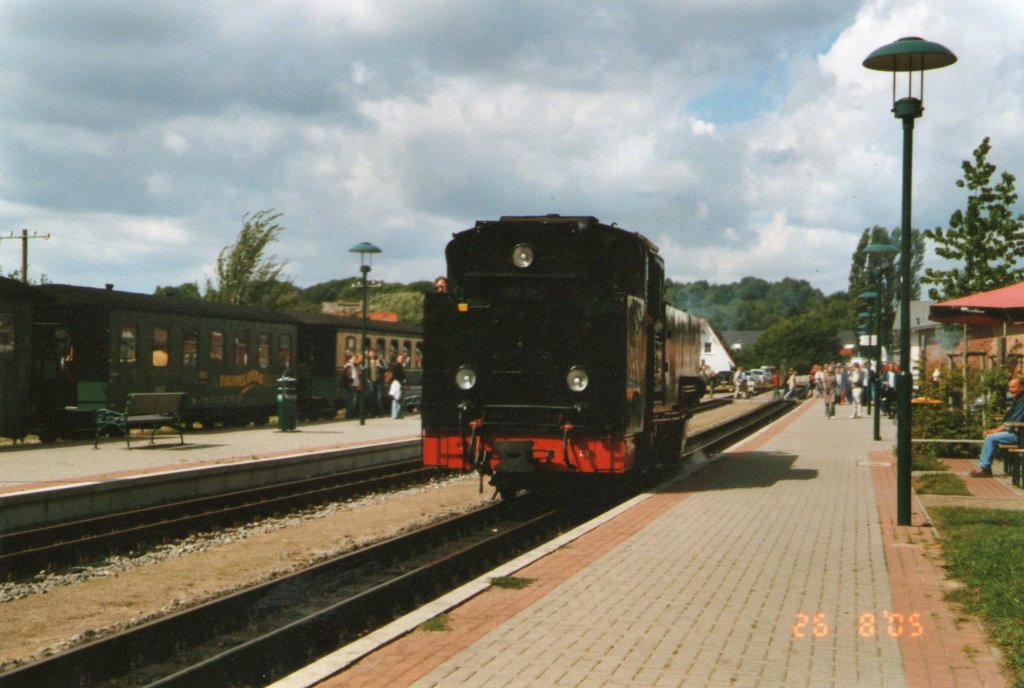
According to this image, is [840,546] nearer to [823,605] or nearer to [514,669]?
[823,605]

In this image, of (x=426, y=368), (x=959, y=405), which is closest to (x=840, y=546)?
(x=426, y=368)

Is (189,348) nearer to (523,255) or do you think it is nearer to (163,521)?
(163,521)

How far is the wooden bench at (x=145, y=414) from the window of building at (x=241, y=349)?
616 cm

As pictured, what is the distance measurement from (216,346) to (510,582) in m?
19.3

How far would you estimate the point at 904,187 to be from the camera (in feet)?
35.8

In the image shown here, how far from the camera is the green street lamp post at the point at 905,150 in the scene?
10.3 m

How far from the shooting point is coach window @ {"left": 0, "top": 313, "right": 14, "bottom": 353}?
19594mm

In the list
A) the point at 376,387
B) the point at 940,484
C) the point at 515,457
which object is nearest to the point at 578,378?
the point at 515,457

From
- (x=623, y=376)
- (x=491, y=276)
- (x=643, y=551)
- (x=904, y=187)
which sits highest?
(x=904, y=187)

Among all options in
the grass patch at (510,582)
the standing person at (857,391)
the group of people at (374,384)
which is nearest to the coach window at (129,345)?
the group of people at (374,384)

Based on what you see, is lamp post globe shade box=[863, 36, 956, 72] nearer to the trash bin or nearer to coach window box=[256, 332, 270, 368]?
the trash bin

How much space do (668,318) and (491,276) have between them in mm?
3646

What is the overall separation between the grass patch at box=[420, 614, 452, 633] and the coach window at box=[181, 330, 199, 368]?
1882cm

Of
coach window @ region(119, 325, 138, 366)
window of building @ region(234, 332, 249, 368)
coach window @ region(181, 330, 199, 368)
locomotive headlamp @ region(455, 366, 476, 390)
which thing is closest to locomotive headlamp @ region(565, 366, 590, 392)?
locomotive headlamp @ region(455, 366, 476, 390)
